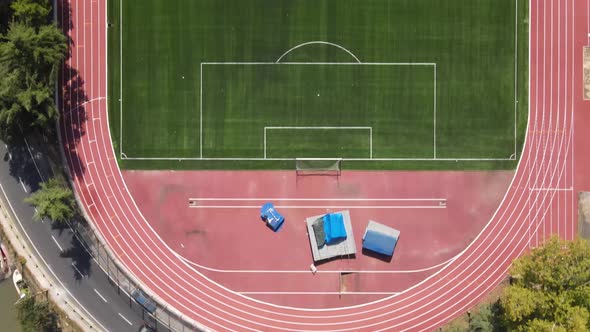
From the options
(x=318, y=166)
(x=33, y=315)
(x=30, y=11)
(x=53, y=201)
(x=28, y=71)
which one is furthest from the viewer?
(x=318, y=166)

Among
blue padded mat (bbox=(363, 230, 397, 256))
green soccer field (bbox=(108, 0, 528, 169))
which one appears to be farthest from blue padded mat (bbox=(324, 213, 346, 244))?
green soccer field (bbox=(108, 0, 528, 169))

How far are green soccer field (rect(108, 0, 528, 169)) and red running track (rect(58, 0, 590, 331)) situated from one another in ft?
3.52

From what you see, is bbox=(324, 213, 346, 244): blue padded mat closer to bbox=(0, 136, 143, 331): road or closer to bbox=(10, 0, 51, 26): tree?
bbox=(0, 136, 143, 331): road

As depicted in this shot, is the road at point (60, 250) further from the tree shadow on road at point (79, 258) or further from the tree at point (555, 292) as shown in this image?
the tree at point (555, 292)

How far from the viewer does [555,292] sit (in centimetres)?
2470

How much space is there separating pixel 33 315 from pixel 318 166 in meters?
16.1

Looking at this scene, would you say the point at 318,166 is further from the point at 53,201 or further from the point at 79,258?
the point at 79,258

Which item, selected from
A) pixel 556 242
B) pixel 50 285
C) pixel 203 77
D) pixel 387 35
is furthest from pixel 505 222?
pixel 50 285

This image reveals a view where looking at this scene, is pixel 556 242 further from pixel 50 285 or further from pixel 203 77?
pixel 50 285

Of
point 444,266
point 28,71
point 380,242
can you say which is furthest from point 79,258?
point 444,266

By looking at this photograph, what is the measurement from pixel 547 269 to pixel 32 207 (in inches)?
1009

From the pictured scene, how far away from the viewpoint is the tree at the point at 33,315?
85.5ft

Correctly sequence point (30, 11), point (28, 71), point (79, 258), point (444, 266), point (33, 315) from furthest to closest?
point (444, 266)
point (79, 258)
point (33, 315)
point (30, 11)
point (28, 71)

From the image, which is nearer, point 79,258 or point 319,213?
point 79,258
